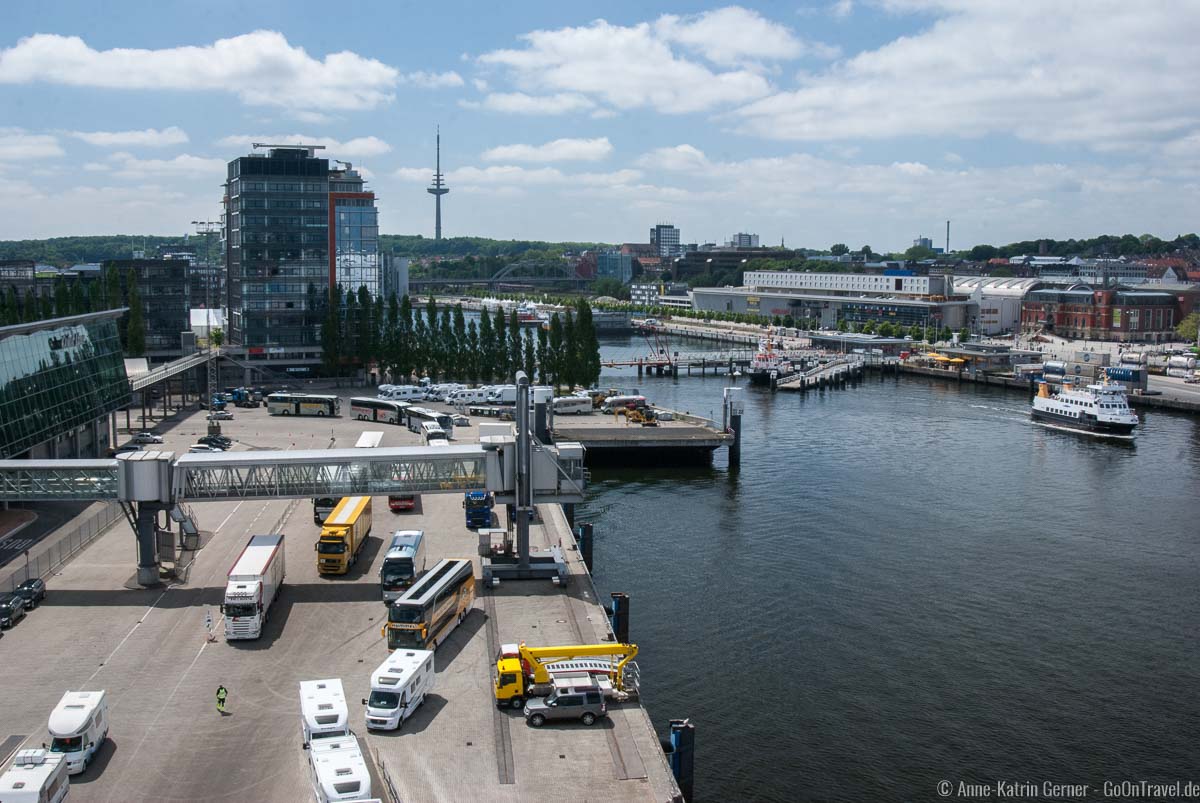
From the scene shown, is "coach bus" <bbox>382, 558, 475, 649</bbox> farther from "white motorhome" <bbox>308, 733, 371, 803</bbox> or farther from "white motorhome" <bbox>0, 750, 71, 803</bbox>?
"white motorhome" <bbox>0, 750, 71, 803</bbox>

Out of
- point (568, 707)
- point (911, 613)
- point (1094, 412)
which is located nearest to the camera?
point (568, 707)

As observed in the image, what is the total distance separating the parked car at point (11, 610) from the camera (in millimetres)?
21188

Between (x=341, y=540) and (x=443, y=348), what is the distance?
1458 inches

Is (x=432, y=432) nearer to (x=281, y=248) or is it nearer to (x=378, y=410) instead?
(x=378, y=410)

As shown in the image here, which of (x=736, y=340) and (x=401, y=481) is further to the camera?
(x=736, y=340)

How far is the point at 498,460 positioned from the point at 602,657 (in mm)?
6773

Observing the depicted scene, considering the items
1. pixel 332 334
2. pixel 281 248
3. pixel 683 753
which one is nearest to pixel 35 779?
pixel 683 753

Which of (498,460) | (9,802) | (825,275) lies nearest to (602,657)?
(498,460)

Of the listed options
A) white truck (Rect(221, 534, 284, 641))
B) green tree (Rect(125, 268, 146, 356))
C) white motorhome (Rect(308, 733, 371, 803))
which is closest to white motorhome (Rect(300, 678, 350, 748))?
white motorhome (Rect(308, 733, 371, 803))

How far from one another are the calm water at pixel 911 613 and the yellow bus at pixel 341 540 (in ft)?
21.1

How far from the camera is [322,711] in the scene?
1619 centimetres

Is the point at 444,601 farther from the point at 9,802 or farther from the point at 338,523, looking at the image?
the point at 9,802

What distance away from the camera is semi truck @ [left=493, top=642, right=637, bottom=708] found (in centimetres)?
1786

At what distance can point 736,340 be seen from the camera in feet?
371
